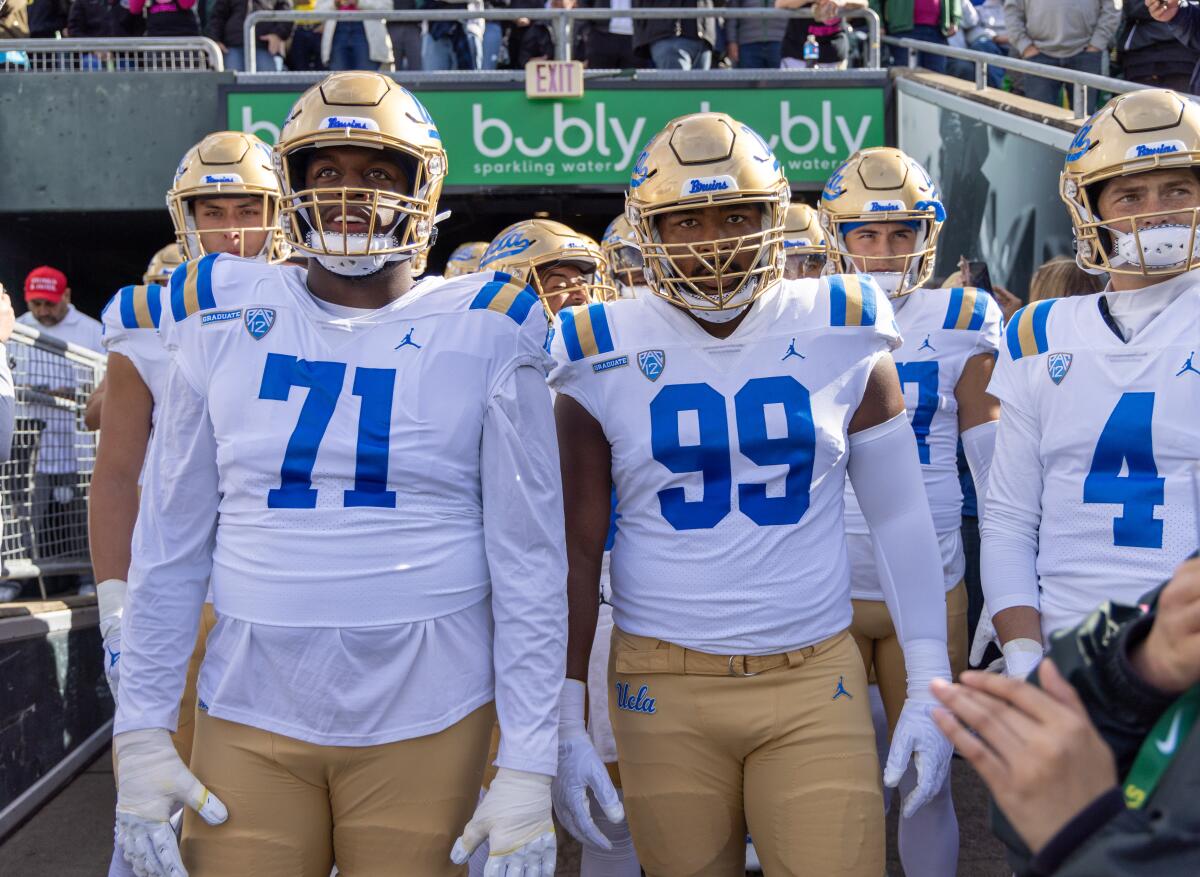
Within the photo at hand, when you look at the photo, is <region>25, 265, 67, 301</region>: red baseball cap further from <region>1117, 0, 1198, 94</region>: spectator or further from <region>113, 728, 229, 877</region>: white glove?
<region>1117, 0, 1198, 94</region>: spectator

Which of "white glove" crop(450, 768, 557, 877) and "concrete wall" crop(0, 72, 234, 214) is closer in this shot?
"white glove" crop(450, 768, 557, 877)

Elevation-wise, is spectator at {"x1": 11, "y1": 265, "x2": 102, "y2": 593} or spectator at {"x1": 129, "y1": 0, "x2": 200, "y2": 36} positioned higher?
spectator at {"x1": 129, "y1": 0, "x2": 200, "y2": 36}

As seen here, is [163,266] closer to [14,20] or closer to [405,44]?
[405,44]

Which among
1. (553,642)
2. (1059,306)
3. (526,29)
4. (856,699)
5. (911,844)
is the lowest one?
(911,844)

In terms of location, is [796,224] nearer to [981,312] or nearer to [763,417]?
[981,312]

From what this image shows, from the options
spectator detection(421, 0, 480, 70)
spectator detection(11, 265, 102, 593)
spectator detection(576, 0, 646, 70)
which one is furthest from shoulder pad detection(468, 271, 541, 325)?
spectator detection(421, 0, 480, 70)

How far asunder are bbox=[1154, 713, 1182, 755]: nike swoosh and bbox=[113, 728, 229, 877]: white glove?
150cm

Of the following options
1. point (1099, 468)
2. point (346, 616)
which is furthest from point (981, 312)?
→ point (346, 616)

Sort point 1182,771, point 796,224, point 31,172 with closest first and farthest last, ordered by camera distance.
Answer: point 1182,771 < point 796,224 < point 31,172

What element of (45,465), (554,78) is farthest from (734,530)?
(554,78)

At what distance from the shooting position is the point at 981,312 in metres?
3.82

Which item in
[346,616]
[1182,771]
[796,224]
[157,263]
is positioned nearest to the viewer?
[1182,771]

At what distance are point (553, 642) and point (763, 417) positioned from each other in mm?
599

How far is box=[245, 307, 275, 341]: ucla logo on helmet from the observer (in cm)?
234
